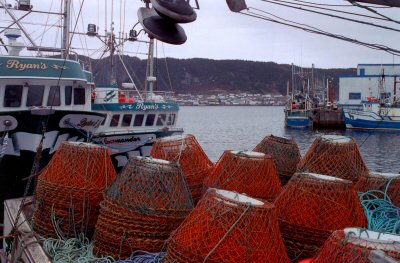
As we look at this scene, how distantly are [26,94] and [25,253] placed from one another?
7565 millimetres

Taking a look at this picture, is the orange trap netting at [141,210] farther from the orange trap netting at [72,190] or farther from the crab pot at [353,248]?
the crab pot at [353,248]

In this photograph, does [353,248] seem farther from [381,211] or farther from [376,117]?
[376,117]

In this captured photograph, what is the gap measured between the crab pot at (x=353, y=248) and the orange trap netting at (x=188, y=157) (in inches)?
118

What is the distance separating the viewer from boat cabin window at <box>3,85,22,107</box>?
11.2 m

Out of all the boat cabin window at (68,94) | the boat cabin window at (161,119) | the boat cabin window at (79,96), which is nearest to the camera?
the boat cabin window at (68,94)

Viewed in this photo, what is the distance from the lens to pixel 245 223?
3.25 m

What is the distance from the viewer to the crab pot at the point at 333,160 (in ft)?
18.8

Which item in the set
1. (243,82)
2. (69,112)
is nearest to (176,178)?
(69,112)

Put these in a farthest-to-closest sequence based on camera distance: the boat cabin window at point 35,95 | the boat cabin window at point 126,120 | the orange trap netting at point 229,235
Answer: the boat cabin window at point 126,120
the boat cabin window at point 35,95
the orange trap netting at point 229,235

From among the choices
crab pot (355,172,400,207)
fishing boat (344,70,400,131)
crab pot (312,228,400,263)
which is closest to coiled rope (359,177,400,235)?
crab pot (355,172,400,207)

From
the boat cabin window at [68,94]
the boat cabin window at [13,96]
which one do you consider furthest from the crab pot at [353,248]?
the boat cabin window at [68,94]

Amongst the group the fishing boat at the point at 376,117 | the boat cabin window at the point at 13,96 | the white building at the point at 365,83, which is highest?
the white building at the point at 365,83

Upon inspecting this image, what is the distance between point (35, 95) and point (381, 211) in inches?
367

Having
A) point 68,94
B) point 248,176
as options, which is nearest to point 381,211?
point 248,176
